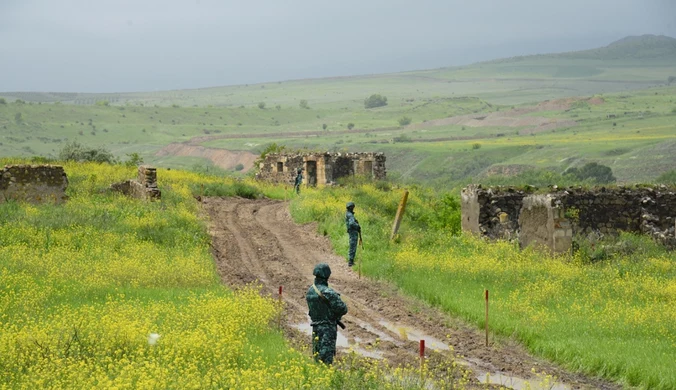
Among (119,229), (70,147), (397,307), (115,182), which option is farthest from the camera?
(70,147)

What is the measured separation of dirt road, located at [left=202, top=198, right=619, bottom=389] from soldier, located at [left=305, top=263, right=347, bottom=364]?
1626mm

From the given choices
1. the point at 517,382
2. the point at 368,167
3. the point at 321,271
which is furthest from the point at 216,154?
the point at 517,382

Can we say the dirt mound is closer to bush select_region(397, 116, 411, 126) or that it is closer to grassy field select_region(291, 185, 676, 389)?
bush select_region(397, 116, 411, 126)

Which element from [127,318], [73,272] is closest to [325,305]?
[127,318]

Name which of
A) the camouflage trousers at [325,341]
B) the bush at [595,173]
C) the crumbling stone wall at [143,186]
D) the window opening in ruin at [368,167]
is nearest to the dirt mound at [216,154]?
the bush at [595,173]

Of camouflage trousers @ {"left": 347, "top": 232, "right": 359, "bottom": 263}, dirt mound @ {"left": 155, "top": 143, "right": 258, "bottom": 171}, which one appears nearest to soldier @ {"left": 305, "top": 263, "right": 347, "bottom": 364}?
camouflage trousers @ {"left": 347, "top": 232, "right": 359, "bottom": 263}

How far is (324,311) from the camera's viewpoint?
1245 centimetres

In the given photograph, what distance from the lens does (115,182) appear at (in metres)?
32.8

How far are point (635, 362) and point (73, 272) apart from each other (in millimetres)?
11420

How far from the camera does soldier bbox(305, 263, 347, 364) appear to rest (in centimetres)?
1240

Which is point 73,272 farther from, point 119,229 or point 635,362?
point 635,362

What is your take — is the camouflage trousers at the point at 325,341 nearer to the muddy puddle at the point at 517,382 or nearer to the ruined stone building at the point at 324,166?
the muddy puddle at the point at 517,382

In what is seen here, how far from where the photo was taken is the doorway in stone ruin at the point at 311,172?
150 feet

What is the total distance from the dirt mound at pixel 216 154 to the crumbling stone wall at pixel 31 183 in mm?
87335
